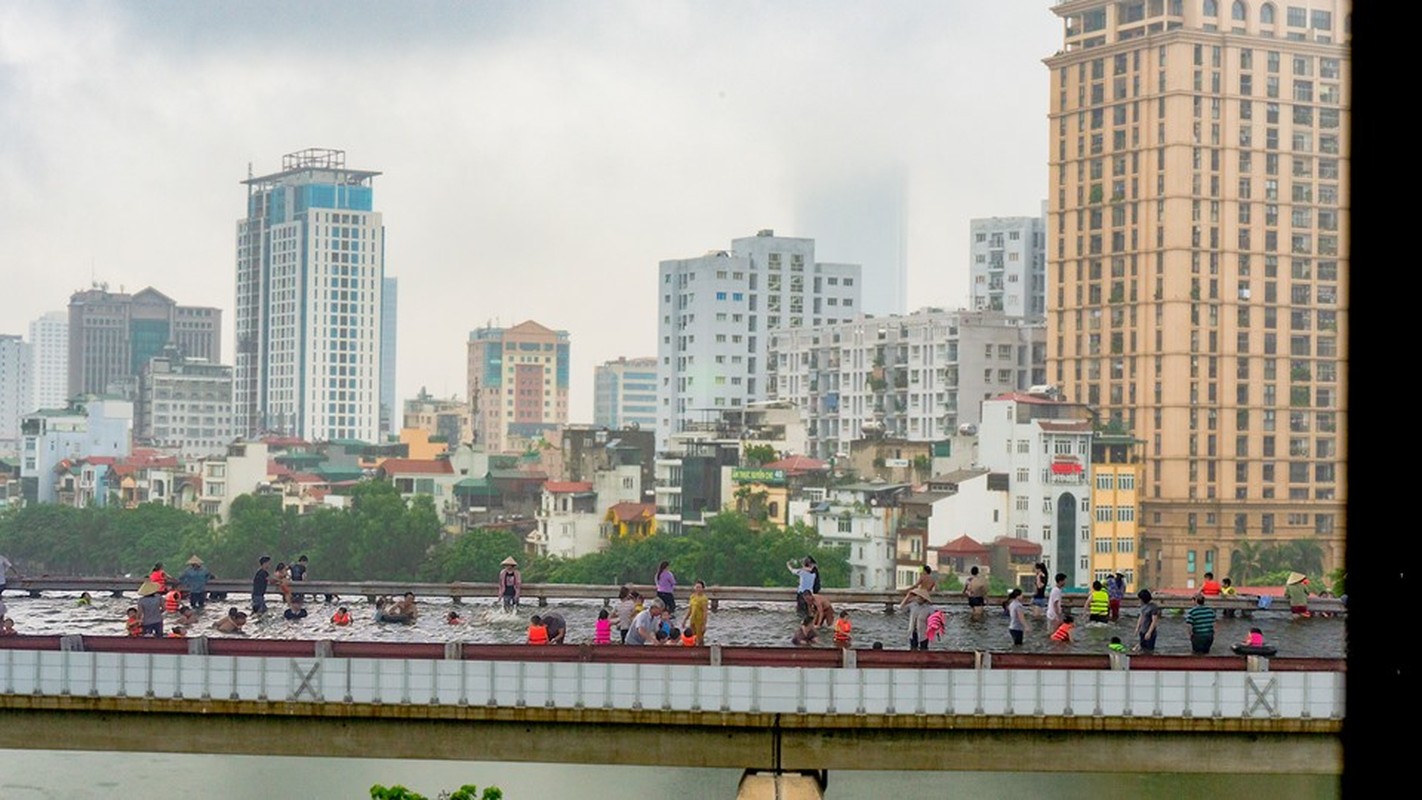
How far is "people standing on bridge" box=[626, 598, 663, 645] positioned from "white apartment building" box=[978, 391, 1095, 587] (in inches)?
2653

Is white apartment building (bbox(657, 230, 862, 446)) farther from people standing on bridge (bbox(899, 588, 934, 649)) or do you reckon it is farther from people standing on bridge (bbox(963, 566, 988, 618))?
people standing on bridge (bbox(899, 588, 934, 649))

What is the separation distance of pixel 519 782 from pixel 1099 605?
12292mm

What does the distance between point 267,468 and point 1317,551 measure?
66402 millimetres

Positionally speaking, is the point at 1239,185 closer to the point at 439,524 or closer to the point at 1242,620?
the point at 439,524

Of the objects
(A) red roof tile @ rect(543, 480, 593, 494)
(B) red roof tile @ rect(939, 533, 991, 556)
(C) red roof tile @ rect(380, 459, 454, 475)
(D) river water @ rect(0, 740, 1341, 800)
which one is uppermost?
(C) red roof tile @ rect(380, 459, 454, 475)

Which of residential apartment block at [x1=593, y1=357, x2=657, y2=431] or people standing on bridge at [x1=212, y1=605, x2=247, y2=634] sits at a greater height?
residential apartment block at [x1=593, y1=357, x2=657, y2=431]

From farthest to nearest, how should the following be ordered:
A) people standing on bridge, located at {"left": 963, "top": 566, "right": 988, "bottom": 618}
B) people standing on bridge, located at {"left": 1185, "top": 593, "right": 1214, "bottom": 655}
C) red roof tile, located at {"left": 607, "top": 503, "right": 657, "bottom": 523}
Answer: red roof tile, located at {"left": 607, "top": 503, "right": 657, "bottom": 523}, people standing on bridge, located at {"left": 963, "top": 566, "right": 988, "bottom": 618}, people standing on bridge, located at {"left": 1185, "top": 593, "right": 1214, "bottom": 655}

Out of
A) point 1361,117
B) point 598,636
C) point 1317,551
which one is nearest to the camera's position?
point 1361,117

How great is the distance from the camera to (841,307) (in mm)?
135625

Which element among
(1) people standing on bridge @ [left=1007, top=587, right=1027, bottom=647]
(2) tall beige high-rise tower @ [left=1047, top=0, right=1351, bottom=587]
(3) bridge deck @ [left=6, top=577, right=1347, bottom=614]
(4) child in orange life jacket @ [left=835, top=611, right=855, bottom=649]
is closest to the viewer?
(4) child in orange life jacket @ [left=835, top=611, right=855, bottom=649]

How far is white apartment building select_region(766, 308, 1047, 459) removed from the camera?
351ft

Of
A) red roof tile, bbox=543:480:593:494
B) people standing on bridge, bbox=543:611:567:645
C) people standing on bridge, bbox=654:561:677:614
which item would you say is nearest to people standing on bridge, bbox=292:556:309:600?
people standing on bridge, bbox=654:561:677:614

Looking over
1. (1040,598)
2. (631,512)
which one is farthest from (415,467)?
(1040,598)

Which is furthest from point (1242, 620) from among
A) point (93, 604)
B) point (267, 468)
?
point (267, 468)
